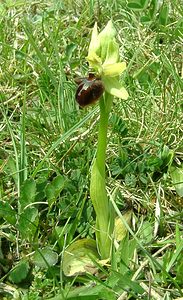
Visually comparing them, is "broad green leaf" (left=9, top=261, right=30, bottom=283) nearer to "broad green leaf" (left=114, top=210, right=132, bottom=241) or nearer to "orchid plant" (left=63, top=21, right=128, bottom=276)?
"orchid plant" (left=63, top=21, right=128, bottom=276)

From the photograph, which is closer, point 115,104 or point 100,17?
point 115,104

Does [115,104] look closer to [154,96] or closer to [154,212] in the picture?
[154,96]

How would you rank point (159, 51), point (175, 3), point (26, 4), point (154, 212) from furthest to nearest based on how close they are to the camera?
point (26, 4)
point (175, 3)
point (159, 51)
point (154, 212)

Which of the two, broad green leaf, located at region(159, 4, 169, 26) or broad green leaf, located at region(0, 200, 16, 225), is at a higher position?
broad green leaf, located at region(159, 4, 169, 26)

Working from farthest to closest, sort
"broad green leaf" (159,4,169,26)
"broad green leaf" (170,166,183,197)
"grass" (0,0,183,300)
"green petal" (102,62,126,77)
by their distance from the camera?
"broad green leaf" (159,4,169,26)
"broad green leaf" (170,166,183,197)
"grass" (0,0,183,300)
"green petal" (102,62,126,77)

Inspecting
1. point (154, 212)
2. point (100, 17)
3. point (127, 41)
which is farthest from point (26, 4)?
point (154, 212)

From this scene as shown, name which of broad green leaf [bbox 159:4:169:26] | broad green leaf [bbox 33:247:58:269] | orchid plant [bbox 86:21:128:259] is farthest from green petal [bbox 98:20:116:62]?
broad green leaf [bbox 159:4:169:26]
